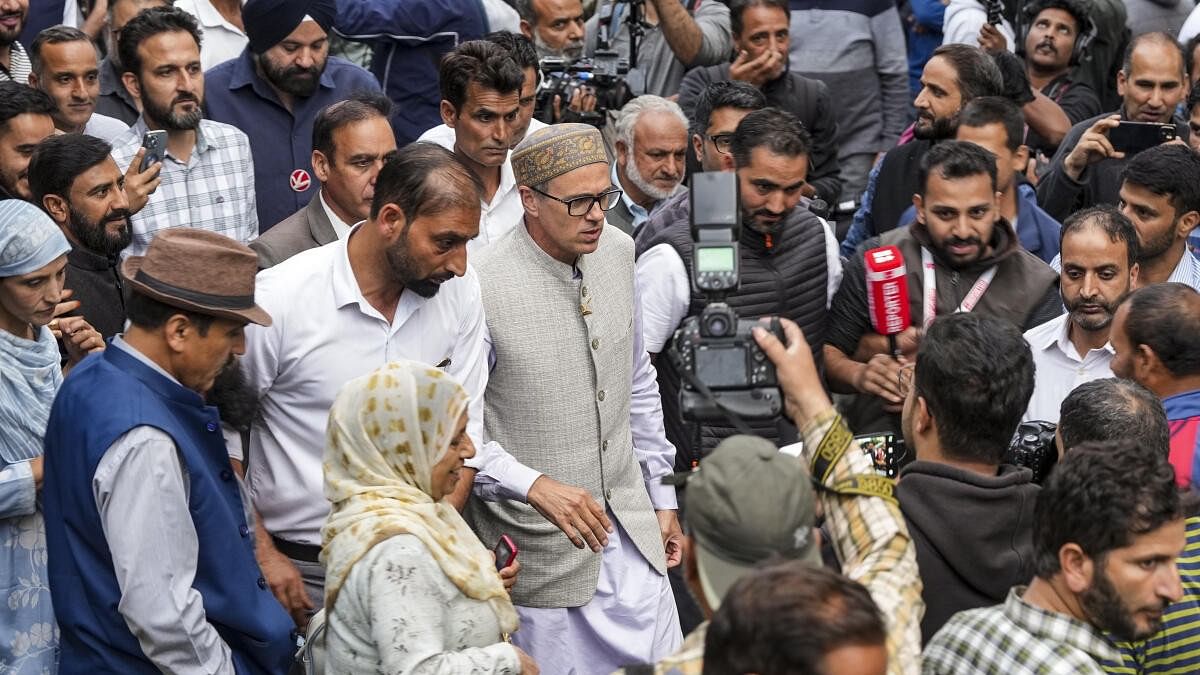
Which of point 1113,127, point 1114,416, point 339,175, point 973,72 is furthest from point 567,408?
point 1113,127

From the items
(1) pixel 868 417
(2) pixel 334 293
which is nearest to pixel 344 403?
(2) pixel 334 293

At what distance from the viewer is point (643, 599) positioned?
4.94m

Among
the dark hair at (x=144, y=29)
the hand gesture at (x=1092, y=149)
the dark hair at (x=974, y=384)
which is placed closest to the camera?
the dark hair at (x=974, y=384)

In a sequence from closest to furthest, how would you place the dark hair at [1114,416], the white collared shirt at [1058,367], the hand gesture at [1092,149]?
the dark hair at [1114,416] → the white collared shirt at [1058,367] → the hand gesture at [1092,149]

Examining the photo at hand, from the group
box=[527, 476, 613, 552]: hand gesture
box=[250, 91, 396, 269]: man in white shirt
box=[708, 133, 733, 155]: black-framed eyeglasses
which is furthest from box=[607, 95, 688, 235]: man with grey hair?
box=[527, 476, 613, 552]: hand gesture

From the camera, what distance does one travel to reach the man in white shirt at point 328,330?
14.1 feet

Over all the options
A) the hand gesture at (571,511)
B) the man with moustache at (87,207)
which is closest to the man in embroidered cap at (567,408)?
the hand gesture at (571,511)

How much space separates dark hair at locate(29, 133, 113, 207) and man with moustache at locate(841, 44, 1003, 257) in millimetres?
3196

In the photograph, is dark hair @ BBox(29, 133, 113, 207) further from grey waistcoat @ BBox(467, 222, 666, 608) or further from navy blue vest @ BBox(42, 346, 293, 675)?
navy blue vest @ BBox(42, 346, 293, 675)

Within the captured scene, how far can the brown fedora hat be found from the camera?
3.78 m

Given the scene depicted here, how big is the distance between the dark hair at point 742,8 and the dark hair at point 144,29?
2681mm

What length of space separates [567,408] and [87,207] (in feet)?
6.05

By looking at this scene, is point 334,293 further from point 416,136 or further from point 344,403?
point 416,136

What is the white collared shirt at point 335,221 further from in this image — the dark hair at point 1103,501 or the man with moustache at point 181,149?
the dark hair at point 1103,501
